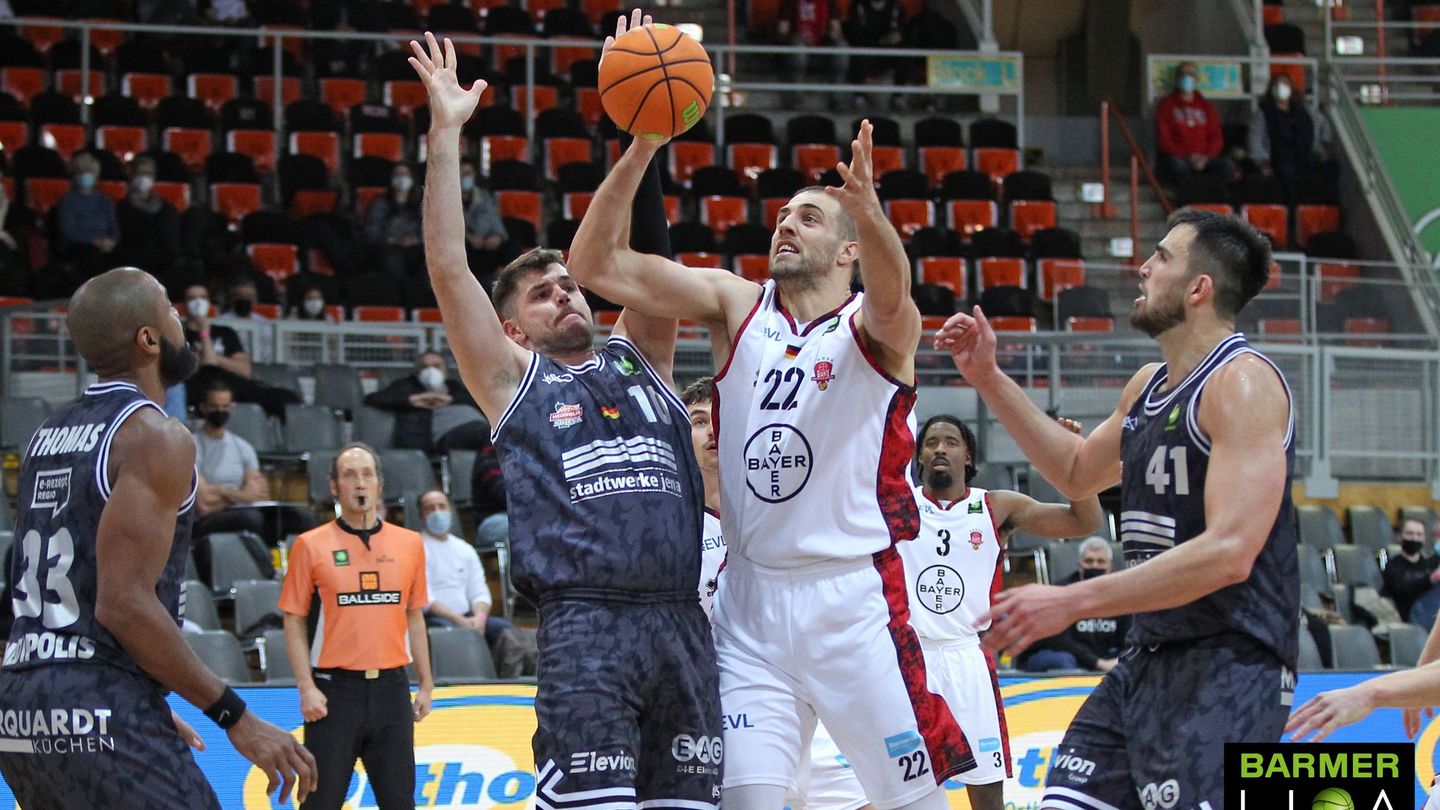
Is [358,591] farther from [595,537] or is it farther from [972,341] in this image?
[972,341]

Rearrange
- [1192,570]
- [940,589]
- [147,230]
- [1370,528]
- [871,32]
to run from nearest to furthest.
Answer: [1192,570] < [940,589] < [1370,528] < [147,230] < [871,32]

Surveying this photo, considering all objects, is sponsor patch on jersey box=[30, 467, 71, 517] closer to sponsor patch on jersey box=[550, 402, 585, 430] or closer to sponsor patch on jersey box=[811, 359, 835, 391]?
sponsor patch on jersey box=[550, 402, 585, 430]

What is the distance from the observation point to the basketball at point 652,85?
5125mm

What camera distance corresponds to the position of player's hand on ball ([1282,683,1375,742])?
13.6ft

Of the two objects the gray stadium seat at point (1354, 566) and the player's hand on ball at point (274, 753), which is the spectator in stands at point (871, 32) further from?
the player's hand on ball at point (274, 753)

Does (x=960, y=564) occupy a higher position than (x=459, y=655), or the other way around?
(x=960, y=564)

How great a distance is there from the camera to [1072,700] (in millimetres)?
9469

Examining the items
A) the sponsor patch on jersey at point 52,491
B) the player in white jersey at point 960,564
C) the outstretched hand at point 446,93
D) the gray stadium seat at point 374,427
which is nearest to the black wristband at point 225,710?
the sponsor patch on jersey at point 52,491

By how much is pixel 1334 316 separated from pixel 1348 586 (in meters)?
3.02

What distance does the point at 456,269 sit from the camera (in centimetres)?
497

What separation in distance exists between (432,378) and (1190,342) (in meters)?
9.64

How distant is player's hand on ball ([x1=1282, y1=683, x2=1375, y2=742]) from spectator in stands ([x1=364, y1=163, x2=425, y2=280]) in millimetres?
13190

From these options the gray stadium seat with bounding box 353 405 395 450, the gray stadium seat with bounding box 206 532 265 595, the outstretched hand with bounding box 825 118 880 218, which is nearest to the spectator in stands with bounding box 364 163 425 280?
the gray stadium seat with bounding box 353 405 395 450

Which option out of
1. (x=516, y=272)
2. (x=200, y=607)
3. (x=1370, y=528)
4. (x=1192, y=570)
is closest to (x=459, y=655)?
(x=200, y=607)
